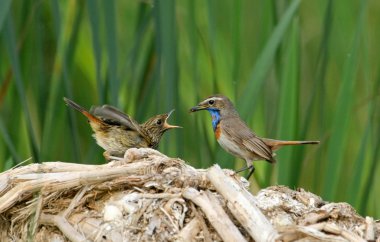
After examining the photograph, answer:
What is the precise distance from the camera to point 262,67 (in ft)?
14.3

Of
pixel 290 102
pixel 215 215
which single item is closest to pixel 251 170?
pixel 290 102

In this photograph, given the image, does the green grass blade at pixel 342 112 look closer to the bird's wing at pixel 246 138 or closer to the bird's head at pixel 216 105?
the bird's wing at pixel 246 138

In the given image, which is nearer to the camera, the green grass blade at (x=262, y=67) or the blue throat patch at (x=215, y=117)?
the green grass blade at (x=262, y=67)

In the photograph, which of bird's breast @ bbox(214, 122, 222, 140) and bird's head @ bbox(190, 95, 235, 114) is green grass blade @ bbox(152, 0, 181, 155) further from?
bird's breast @ bbox(214, 122, 222, 140)

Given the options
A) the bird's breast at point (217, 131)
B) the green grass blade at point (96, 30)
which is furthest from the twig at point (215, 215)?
the bird's breast at point (217, 131)

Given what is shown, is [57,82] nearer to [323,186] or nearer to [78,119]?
[78,119]

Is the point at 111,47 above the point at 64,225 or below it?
above

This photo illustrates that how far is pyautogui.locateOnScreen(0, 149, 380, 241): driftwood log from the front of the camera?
9.98 feet

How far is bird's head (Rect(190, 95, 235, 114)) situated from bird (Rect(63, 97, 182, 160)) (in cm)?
23

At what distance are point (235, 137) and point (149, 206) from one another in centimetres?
208

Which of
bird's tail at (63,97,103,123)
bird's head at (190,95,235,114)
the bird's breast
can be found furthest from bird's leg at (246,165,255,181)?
bird's tail at (63,97,103,123)

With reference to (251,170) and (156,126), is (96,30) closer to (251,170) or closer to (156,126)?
(156,126)

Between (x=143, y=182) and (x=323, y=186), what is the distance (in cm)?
152

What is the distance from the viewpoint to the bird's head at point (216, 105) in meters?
5.07
